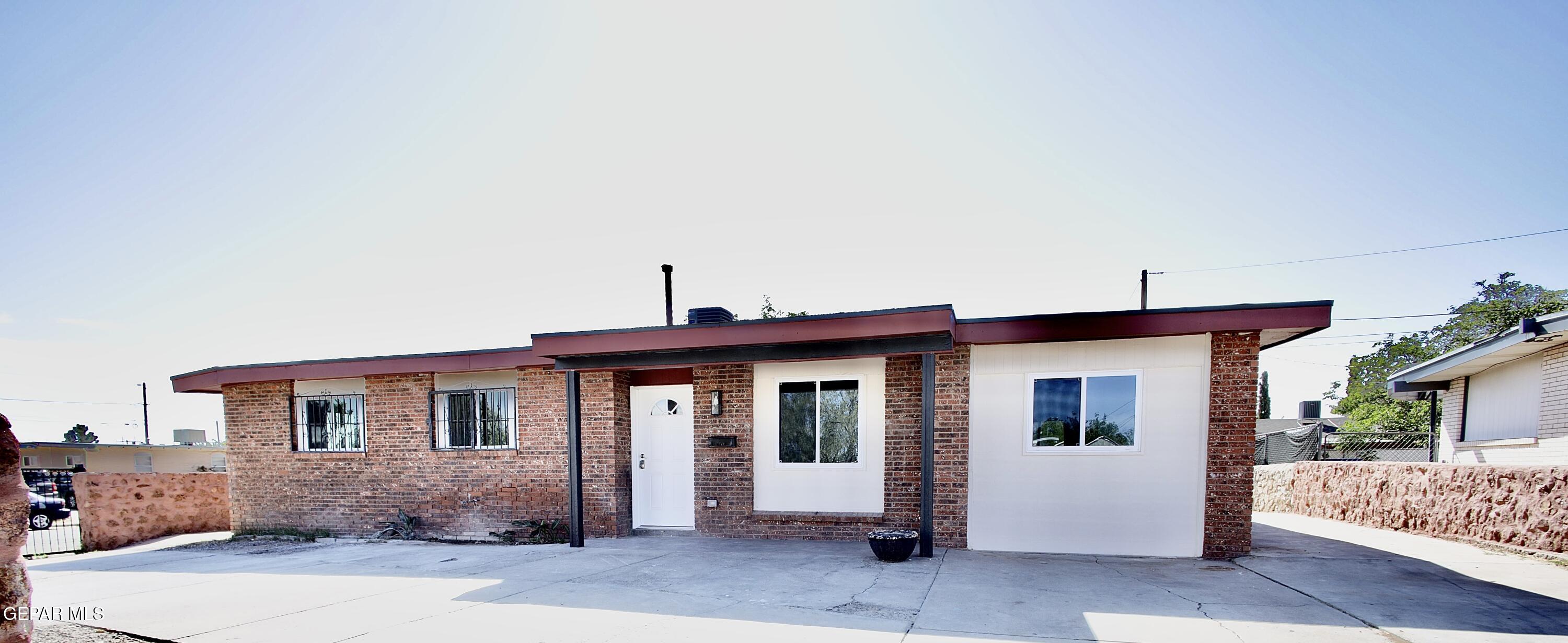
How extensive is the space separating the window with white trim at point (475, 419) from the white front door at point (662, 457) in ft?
6.18

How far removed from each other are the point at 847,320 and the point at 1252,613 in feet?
13.8

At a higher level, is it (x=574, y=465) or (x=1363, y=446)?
(x=574, y=465)

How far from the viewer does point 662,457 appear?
9.28m

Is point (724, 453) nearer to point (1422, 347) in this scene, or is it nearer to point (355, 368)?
point (355, 368)

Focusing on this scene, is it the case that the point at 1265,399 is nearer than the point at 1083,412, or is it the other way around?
the point at 1083,412

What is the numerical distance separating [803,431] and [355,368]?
707 centimetres

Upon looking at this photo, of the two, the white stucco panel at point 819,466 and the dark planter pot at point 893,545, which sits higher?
the white stucco panel at point 819,466

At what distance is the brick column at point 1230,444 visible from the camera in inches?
267

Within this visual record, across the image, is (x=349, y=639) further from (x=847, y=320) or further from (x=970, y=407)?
(x=970, y=407)

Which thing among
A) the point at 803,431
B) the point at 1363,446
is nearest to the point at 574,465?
the point at 803,431

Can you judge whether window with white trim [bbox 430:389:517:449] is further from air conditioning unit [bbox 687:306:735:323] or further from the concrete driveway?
air conditioning unit [bbox 687:306:735:323]

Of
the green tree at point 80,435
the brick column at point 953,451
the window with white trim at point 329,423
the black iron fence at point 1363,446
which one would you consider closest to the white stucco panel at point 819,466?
the brick column at point 953,451

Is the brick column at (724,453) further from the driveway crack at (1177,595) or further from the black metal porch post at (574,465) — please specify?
the driveway crack at (1177,595)

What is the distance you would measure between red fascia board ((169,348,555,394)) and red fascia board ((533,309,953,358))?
781 millimetres
